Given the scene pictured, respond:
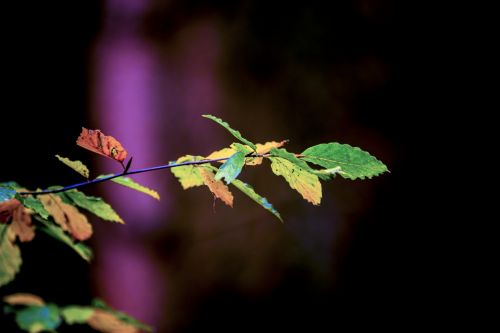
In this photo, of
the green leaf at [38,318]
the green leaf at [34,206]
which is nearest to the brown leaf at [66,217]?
the green leaf at [34,206]

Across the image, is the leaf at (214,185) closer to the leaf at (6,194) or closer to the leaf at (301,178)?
the leaf at (301,178)

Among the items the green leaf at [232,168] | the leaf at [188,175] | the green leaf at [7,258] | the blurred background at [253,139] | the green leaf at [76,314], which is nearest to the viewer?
the green leaf at [232,168]

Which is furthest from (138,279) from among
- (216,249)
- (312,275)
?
(312,275)

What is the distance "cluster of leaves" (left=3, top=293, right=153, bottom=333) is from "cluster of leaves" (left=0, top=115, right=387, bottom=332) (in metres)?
0.14

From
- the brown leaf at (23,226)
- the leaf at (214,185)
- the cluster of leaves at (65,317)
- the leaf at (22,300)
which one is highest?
the leaf at (214,185)

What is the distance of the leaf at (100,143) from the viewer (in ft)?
1.65

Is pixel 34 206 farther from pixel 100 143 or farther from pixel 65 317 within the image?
pixel 65 317

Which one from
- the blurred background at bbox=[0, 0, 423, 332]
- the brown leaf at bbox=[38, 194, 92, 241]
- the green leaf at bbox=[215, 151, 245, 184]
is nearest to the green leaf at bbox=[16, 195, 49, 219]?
the brown leaf at bbox=[38, 194, 92, 241]

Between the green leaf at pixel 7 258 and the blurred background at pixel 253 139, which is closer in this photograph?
the green leaf at pixel 7 258

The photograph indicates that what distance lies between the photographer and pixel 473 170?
2354mm

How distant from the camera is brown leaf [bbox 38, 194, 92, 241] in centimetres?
62

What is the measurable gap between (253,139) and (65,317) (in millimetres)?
1786

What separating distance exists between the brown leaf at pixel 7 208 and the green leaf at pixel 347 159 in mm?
471

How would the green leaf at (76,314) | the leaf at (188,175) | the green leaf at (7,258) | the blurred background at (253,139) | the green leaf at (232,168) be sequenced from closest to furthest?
the green leaf at (232,168) → the leaf at (188,175) → the green leaf at (7,258) → the green leaf at (76,314) → the blurred background at (253,139)
